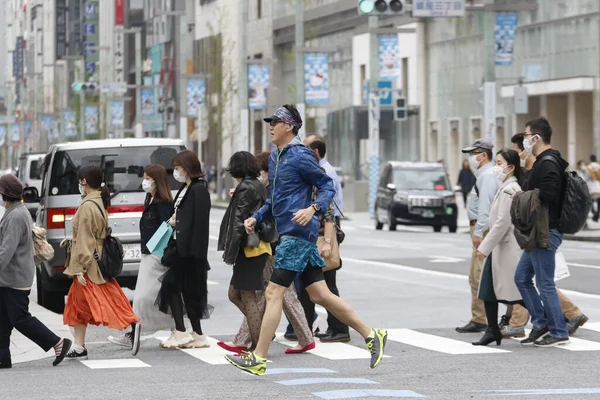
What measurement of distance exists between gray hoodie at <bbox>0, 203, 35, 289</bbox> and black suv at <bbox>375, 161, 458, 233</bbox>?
27243 millimetres

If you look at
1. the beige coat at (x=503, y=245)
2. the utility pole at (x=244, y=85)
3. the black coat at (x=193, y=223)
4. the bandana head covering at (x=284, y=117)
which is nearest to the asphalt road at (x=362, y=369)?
the beige coat at (x=503, y=245)

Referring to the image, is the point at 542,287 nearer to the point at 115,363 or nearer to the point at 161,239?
the point at 161,239

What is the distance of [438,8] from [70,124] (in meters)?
73.0

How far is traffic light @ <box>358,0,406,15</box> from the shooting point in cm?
3559

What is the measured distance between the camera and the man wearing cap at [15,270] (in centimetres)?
1276

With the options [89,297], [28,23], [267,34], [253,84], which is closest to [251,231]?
[89,297]

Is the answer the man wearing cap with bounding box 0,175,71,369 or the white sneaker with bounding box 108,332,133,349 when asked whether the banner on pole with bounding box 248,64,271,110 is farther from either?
the man wearing cap with bounding box 0,175,71,369

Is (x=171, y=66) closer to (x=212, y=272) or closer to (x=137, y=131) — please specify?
(x=137, y=131)

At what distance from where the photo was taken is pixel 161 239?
14039 mm

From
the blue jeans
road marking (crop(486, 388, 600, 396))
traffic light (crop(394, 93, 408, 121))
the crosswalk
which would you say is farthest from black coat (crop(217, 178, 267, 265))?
traffic light (crop(394, 93, 408, 121))

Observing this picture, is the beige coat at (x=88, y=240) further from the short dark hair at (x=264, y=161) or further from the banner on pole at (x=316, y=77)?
the banner on pole at (x=316, y=77)

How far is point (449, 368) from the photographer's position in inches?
488

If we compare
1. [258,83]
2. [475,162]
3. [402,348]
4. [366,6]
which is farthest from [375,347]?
[258,83]

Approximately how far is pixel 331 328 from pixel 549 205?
2.30 metres
